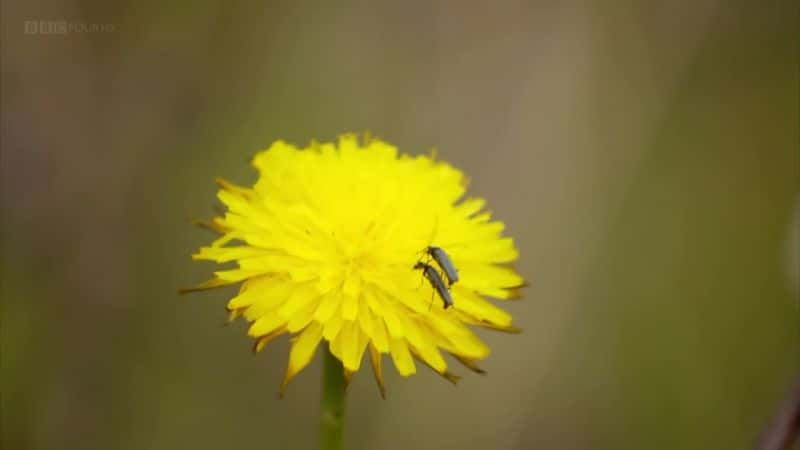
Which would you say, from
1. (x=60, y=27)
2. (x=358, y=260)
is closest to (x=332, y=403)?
(x=358, y=260)

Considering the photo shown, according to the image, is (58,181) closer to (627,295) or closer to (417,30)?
(417,30)

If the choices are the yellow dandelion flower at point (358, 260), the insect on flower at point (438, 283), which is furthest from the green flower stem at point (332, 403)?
the insect on flower at point (438, 283)

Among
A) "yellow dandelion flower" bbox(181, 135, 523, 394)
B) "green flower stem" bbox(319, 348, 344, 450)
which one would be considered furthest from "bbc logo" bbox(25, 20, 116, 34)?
"green flower stem" bbox(319, 348, 344, 450)

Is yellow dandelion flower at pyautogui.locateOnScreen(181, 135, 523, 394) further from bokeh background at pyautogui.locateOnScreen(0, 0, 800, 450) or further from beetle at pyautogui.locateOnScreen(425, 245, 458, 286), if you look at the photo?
bokeh background at pyautogui.locateOnScreen(0, 0, 800, 450)

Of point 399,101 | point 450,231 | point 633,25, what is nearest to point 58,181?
point 399,101

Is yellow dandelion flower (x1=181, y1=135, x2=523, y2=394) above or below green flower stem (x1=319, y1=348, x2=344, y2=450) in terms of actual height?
above
